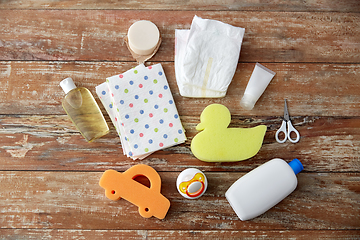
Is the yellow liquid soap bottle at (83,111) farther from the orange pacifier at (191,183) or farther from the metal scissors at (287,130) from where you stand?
the metal scissors at (287,130)

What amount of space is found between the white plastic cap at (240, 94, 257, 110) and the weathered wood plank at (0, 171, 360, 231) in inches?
7.4

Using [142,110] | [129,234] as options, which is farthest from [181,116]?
[129,234]

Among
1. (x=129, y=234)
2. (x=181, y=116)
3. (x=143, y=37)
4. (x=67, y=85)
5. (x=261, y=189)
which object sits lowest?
(x=129, y=234)

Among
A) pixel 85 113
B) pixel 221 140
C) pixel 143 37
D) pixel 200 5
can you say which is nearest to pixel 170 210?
pixel 221 140

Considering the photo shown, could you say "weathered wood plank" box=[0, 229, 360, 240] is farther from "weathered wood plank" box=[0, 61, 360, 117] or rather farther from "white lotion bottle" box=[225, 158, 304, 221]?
"weathered wood plank" box=[0, 61, 360, 117]

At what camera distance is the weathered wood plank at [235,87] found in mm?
705

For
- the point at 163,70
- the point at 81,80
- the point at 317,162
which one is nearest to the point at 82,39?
the point at 81,80

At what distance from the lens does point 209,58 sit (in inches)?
27.3

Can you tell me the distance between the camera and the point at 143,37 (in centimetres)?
69

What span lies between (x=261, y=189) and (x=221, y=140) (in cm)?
15

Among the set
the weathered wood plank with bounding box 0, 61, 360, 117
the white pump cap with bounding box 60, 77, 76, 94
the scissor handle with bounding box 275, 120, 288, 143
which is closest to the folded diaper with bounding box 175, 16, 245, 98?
the weathered wood plank with bounding box 0, 61, 360, 117

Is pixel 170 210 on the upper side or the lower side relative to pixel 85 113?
lower

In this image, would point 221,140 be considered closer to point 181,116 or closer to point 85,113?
point 181,116

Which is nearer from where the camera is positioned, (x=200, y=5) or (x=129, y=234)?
(x=129, y=234)
